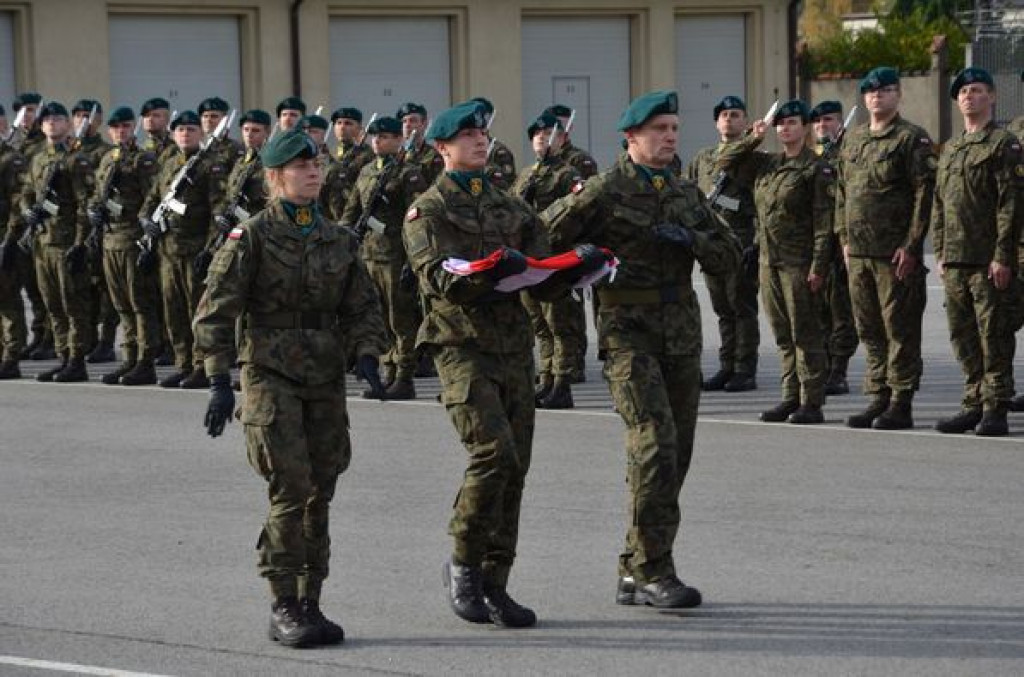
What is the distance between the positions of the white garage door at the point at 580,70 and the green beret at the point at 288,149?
2959 cm

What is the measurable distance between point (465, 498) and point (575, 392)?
7.67 metres

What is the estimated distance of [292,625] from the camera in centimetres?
758

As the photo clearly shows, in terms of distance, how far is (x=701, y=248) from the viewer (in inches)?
325

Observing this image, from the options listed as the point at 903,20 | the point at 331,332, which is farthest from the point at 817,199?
the point at 903,20

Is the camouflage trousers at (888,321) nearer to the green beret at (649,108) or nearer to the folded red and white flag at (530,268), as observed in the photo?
the green beret at (649,108)

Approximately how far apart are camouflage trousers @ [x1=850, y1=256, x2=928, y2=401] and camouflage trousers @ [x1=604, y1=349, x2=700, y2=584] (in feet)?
15.0

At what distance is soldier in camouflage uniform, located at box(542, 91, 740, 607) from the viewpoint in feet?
26.7

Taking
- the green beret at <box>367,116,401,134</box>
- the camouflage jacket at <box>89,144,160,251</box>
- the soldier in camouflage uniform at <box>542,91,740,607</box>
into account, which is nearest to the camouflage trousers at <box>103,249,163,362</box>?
the camouflage jacket at <box>89,144,160,251</box>

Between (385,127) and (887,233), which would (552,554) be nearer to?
(887,233)

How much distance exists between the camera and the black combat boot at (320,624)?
7613 millimetres

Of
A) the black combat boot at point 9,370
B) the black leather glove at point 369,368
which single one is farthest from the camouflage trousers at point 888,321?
the black combat boot at point 9,370

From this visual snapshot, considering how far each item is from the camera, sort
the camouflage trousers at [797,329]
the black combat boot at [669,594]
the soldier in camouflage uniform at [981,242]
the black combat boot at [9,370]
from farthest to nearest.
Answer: the black combat boot at [9,370] → the camouflage trousers at [797,329] → the soldier in camouflage uniform at [981,242] → the black combat boot at [669,594]

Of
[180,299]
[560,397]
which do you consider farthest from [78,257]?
[560,397]

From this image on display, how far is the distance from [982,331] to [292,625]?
6124 millimetres
